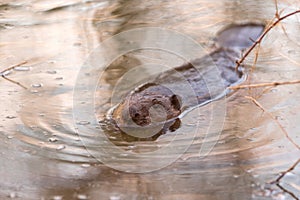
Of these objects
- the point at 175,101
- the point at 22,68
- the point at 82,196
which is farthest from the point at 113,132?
the point at 22,68

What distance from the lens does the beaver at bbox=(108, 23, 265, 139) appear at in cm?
238

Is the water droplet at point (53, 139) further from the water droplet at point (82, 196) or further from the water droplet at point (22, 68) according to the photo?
the water droplet at point (22, 68)

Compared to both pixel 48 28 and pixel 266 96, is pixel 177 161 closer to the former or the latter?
pixel 266 96

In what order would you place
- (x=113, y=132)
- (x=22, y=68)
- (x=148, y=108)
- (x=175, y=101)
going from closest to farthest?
(x=113, y=132)
(x=148, y=108)
(x=175, y=101)
(x=22, y=68)

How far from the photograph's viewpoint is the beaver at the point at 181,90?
7.82ft

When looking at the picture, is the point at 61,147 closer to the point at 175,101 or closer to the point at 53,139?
the point at 53,139

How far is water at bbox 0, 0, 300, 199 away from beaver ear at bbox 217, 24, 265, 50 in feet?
0.28

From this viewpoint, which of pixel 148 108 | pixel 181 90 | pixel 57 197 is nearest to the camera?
pixel 57 197

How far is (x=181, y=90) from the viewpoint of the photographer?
2.70 meters

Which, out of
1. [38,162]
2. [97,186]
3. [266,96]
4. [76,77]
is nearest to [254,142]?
[266,96]

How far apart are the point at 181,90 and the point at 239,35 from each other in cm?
98

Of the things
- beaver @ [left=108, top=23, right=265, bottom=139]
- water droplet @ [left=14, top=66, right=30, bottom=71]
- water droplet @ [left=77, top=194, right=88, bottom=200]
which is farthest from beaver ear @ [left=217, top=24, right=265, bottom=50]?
water droplet @ [left=77, top=194, right=88, bottom=200]

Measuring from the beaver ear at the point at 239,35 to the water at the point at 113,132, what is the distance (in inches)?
3.4

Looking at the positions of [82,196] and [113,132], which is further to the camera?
[113,132]
